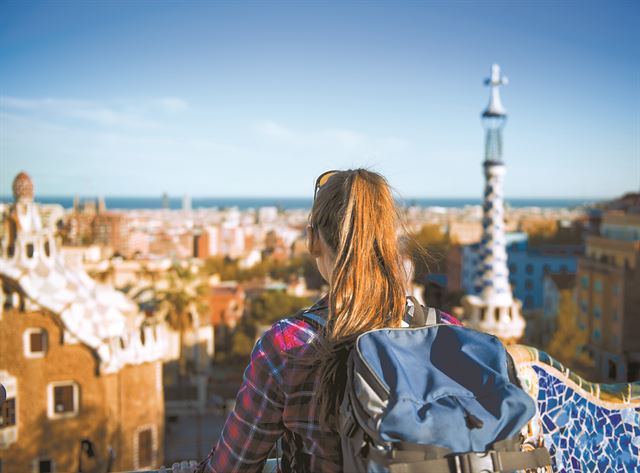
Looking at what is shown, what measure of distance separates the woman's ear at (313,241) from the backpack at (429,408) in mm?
314

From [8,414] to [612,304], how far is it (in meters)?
18.2

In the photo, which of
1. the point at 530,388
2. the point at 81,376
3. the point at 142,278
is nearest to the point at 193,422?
the point at 81,376

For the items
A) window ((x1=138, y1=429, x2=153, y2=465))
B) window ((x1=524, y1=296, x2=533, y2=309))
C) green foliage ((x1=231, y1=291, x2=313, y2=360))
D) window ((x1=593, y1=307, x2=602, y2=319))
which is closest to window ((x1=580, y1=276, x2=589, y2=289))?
window ((x1=593, y1=307, x2=602, y2=319))

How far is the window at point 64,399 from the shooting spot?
847cm

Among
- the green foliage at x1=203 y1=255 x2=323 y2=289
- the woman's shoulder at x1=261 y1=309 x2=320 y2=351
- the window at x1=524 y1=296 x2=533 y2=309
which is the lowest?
the window at x1=524 y1=296 x2=533 y2=309

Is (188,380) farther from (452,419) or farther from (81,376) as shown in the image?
(452,419)

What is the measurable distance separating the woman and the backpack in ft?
0.24

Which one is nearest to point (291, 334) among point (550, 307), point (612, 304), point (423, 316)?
point (423, 316)

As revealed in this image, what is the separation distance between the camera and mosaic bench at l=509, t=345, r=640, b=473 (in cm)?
288

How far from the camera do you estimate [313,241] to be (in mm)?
1752

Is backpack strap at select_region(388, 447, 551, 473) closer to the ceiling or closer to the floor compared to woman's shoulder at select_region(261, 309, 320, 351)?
Answer: closer to the floor

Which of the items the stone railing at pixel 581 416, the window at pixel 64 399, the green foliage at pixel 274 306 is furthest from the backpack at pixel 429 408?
the green foliage at pixel 274 306

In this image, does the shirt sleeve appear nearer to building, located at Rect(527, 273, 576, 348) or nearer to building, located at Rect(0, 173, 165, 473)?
building, located at Rect(0, 173, 165, 473)

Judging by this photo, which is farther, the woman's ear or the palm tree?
the palm tree
